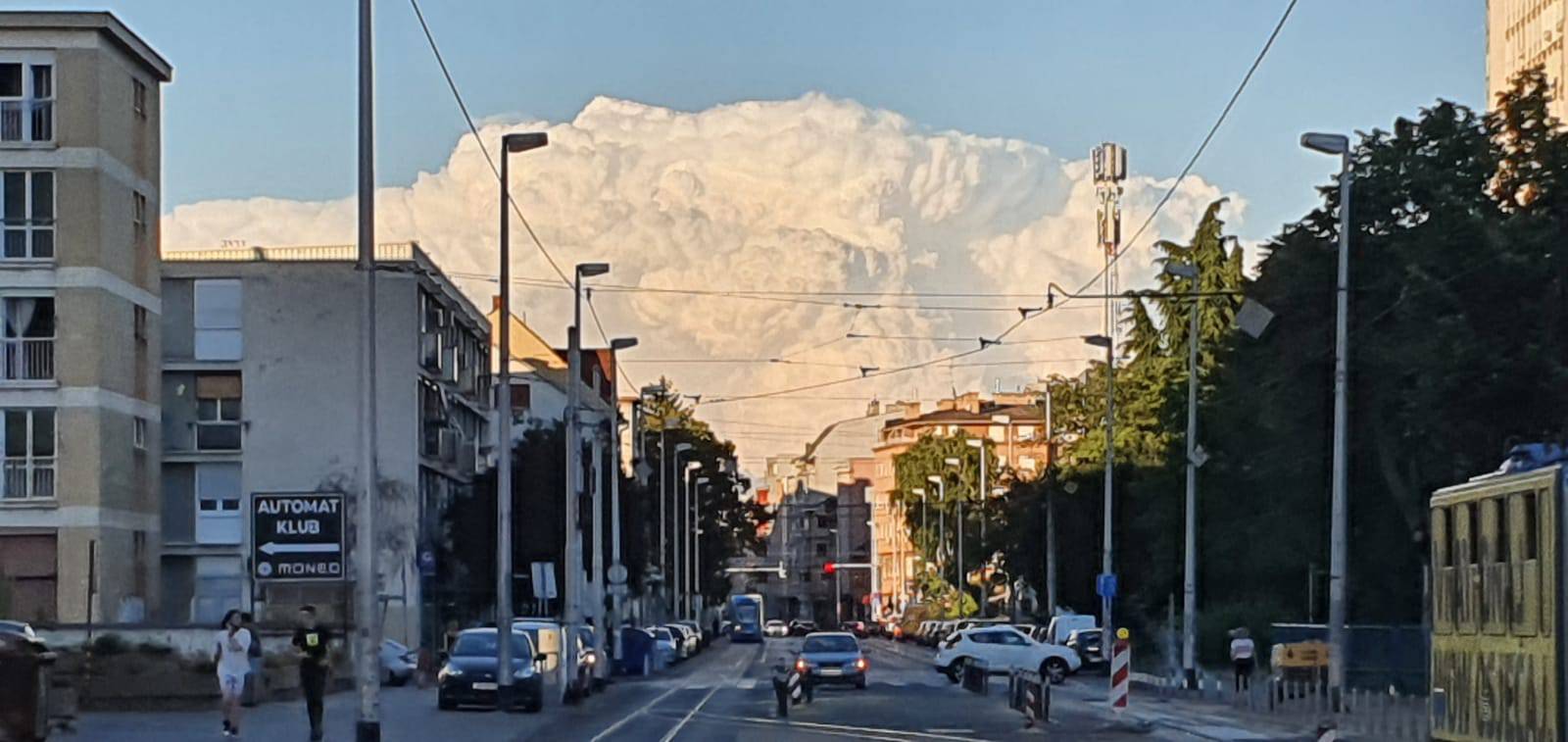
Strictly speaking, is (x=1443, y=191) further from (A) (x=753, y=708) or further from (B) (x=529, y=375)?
(B) (x=529, y=375)

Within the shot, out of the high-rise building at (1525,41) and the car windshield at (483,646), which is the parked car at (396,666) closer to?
the car windshield at (483,646)

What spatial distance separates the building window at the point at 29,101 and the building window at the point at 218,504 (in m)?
15.4

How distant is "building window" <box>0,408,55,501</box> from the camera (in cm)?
5597

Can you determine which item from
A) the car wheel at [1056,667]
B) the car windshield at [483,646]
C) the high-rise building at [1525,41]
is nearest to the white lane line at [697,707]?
the car windshield at [483,646]

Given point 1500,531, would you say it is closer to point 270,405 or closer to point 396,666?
point 396,666

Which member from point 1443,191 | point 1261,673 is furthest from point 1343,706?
point 1261,673

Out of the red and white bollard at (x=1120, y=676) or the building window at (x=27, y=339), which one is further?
the building window at (x=27, y=339)

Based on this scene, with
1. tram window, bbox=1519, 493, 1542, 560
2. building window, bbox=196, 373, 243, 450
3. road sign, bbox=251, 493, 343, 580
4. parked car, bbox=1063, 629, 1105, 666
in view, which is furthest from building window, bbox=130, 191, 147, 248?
tram window, bbox=1519, 493, 1542, 560

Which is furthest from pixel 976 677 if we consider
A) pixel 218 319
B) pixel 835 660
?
pixel 218 319

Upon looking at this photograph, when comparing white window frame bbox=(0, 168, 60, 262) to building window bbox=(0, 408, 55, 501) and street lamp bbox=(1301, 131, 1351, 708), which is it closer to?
building window bbox=(0, 408, 55, 501)

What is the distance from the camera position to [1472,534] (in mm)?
18922

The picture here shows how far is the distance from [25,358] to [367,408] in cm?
3127

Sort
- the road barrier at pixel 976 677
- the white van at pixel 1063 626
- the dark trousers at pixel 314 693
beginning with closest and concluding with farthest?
the dark trousers at pixel 314 693, the road barrier at pixel 976 677, the white van at pixel 1063 626

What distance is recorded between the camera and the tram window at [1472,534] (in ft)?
61.6
